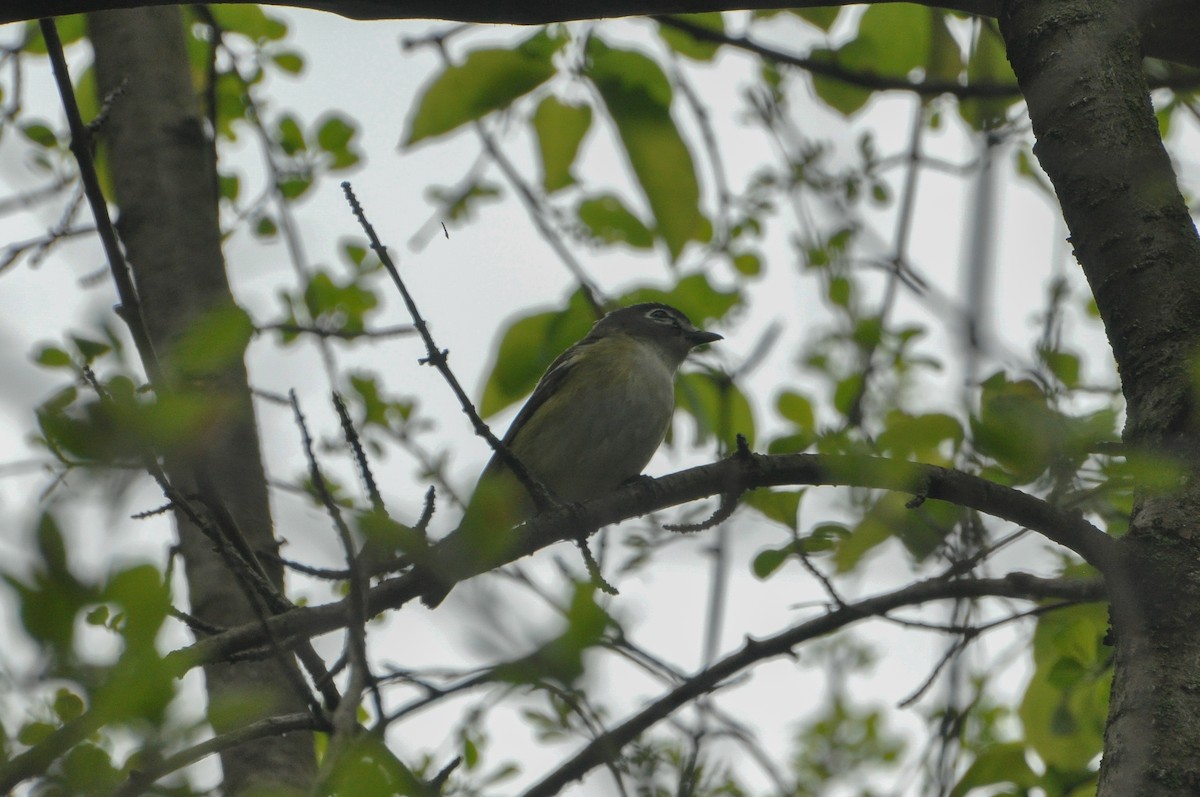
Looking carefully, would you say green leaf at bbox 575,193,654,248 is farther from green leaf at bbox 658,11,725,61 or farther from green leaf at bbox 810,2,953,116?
green leaf at bbox 810,2,953,116

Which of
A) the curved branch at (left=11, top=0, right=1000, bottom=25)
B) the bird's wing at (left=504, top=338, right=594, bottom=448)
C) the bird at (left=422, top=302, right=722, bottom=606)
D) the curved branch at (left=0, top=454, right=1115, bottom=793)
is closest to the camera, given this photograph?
the curved branch at (left=0, top=454, right=1115, bottom=793)

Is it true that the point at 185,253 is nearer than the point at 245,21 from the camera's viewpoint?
Yes

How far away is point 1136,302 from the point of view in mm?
2719

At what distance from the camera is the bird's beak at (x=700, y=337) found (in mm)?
7559

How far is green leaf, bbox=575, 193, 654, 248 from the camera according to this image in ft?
15.9

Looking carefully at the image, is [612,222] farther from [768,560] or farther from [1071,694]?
[1071,694]

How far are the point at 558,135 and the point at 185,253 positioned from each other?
78.8 inches

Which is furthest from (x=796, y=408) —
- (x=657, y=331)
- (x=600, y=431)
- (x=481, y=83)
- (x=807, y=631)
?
(x=657, y=331)

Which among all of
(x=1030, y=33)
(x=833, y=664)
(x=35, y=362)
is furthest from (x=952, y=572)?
(x=833, y=664)

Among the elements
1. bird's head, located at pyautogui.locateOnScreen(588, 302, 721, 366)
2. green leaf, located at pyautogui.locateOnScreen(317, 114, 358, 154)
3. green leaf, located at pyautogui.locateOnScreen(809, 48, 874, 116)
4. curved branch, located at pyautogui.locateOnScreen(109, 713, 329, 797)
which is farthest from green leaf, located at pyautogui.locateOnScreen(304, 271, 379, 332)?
curved branch, located at pyautogui.locateOnScreen(109, 713, 329, 797)

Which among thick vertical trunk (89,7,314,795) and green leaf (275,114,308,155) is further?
green leaf (275,114,308,155)

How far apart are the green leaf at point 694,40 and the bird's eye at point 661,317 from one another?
139 inches

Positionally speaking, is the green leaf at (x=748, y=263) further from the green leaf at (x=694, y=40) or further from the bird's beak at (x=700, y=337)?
the green leaf at (x=694, y=40)

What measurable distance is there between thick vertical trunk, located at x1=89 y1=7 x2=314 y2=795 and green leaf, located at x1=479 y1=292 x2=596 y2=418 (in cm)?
94
